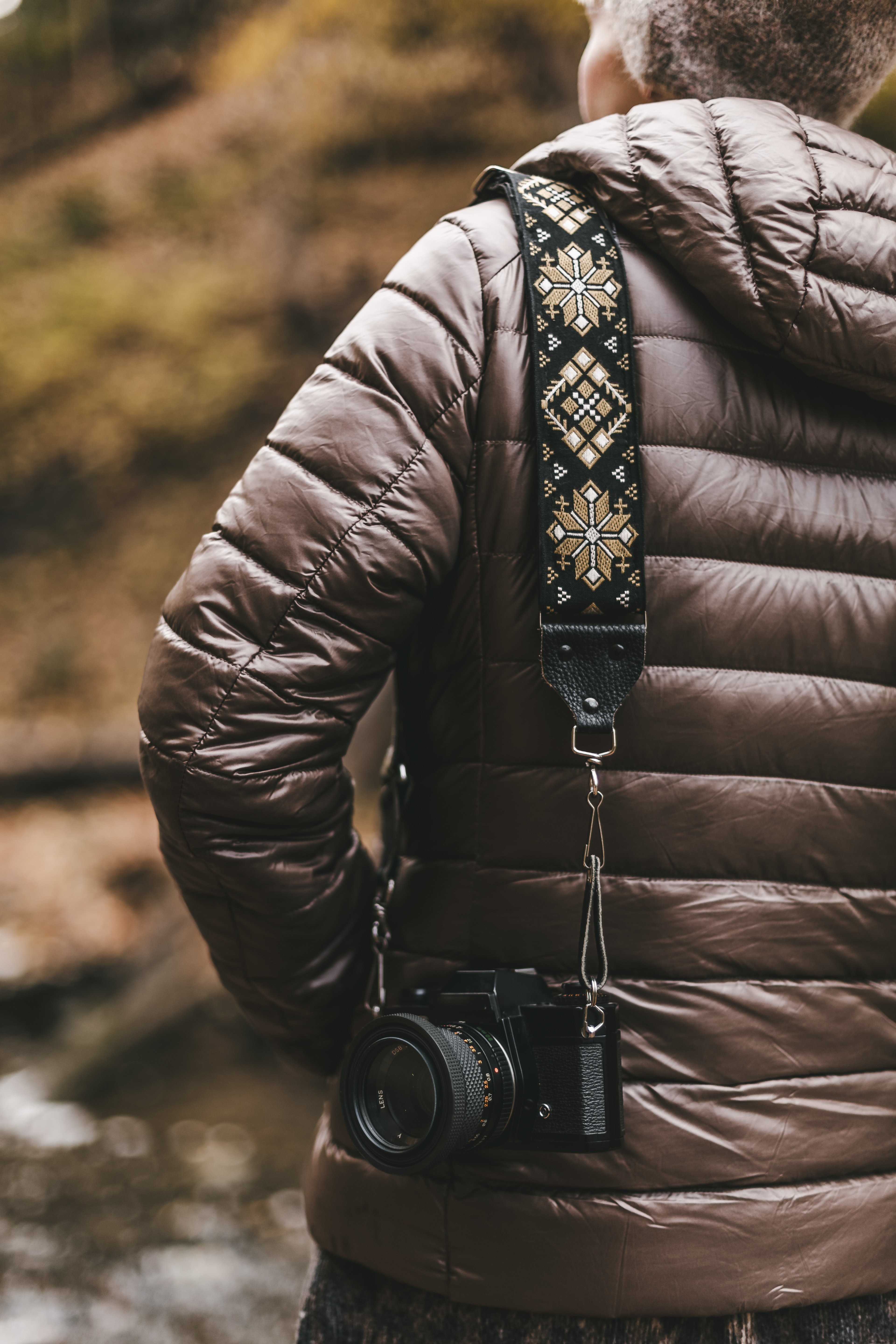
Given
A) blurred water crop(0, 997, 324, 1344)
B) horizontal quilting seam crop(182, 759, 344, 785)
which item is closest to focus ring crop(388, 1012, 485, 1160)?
horizontal quilting seam crop(182, 759, 344, 785)

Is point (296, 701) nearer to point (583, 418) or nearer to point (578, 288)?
point (583, 418)

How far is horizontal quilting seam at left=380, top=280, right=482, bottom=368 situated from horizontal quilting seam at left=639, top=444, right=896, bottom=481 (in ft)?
0.65

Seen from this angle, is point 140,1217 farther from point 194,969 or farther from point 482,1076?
point 482,1076

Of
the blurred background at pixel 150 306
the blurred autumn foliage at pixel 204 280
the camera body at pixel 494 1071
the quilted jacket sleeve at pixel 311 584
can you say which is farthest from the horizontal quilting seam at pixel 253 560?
the blurred autumn foliage at pixel 204 280

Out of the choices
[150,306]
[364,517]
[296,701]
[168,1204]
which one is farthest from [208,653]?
[150,306]

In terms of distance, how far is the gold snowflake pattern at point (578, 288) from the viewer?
107cm

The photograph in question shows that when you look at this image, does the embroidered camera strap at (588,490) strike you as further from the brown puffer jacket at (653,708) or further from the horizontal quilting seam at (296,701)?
the horizontal quilting seam at (296,701)

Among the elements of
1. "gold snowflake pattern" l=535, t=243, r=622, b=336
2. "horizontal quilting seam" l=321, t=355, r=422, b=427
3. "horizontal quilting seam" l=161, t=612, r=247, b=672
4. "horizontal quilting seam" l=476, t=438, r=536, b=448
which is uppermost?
"gold snowflake pattern" l=535, t=243, r=622, b=336

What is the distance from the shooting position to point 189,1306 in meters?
2.83

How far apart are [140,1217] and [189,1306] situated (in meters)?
0.46

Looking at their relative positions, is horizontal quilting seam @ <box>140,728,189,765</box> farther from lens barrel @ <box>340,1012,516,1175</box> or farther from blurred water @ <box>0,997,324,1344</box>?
blurred water @ <box>0,997,324,1344</box>

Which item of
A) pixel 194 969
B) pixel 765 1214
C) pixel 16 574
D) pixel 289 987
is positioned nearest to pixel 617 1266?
pixel 765 1214

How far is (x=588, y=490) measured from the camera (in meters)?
1.04

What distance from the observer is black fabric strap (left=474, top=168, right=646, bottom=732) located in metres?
1.03
